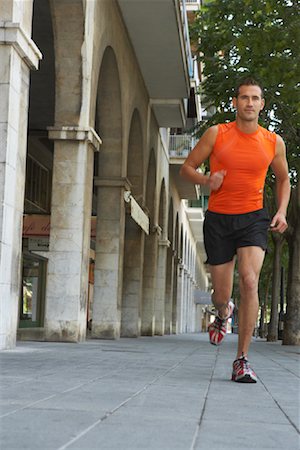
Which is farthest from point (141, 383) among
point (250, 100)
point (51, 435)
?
point (51, 435)

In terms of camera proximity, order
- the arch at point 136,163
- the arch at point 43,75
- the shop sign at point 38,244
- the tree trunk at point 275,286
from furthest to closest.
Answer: the tree trunk at point 275,286 < the arch at point 136,163 < the shop sign at point 38,244 < the arch at point 43,75

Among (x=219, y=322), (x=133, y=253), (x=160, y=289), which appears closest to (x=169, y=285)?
(x=160, y=289)

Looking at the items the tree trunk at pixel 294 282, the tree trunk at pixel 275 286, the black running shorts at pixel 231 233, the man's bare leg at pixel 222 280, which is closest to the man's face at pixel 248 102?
the black running shorts at pixel 231 233

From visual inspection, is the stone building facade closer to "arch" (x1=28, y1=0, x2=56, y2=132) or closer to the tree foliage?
"arch" (x1=28, y1=0, x2=56, y2=132)

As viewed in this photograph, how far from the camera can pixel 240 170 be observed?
6418mm

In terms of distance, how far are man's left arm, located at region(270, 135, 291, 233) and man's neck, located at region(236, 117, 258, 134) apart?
0.82 ft

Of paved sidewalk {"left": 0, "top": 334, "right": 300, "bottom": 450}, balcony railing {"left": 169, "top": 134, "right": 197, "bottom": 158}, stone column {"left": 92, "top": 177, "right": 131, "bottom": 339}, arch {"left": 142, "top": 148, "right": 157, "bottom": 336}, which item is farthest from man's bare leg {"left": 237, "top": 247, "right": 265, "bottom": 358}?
balcony railing {"left": 169, "top": 134, "right": 197, "bottom": 158}

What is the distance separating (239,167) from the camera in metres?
6.41

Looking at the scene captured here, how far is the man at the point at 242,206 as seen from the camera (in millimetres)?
6426

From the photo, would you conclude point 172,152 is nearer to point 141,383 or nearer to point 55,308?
point 55,308

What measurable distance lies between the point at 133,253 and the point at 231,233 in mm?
18572

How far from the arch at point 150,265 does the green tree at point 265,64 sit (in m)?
6.56

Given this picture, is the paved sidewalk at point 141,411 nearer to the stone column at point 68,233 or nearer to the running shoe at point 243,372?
the running shoe at point 243,372

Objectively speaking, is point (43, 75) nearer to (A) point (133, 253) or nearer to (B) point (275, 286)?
(A) point (133, 253)
